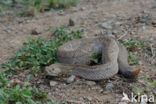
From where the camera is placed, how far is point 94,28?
8.58 m

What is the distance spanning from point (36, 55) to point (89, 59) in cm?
78

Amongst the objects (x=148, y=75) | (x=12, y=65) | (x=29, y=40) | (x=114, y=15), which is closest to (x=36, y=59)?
(x=12, y=65)

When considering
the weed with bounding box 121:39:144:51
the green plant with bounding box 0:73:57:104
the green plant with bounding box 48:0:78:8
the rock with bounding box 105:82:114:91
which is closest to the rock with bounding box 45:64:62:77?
the green plant with bounding box 0:73:57:104

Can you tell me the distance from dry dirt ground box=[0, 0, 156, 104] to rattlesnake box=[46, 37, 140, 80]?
11 centimetres

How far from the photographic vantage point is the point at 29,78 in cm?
662

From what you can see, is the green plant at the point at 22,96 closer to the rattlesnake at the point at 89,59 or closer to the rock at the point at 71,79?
the rock at the point at 71,79

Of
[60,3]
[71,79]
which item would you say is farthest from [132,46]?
[60,3]

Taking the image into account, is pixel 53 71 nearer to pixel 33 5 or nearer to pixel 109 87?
pixel 109 87

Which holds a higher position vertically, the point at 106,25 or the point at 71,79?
the point at 106,25

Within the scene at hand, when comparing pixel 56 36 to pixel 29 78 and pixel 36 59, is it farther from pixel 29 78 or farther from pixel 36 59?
pixel 29 78

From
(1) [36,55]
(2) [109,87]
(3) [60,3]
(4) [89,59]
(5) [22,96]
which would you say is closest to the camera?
(5) [22,96]

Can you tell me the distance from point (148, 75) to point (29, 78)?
5.15 feet

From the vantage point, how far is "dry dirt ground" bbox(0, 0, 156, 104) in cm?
617

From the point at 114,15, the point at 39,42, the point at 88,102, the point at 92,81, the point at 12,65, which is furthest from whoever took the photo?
the point at 114,15
